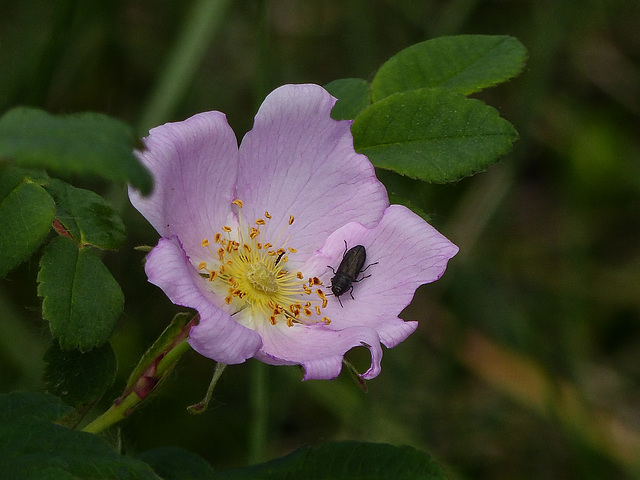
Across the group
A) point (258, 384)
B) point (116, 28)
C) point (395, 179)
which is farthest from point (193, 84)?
point (258, 384)

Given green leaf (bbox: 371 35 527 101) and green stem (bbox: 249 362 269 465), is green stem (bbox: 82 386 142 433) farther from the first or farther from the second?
green stem (bbox: 249 362 269 465)

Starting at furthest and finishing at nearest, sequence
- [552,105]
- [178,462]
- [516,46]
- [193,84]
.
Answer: [552,105]
[193,84]
[516,46]
[178,462]

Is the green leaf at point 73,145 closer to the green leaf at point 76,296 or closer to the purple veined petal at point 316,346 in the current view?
the green leaf at point 76,296

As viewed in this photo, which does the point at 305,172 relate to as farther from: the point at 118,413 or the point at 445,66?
the point at 118,413

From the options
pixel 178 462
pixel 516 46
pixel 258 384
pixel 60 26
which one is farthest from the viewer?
pixel 258 384

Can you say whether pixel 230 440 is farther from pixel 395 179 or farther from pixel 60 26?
pixel 60 26
